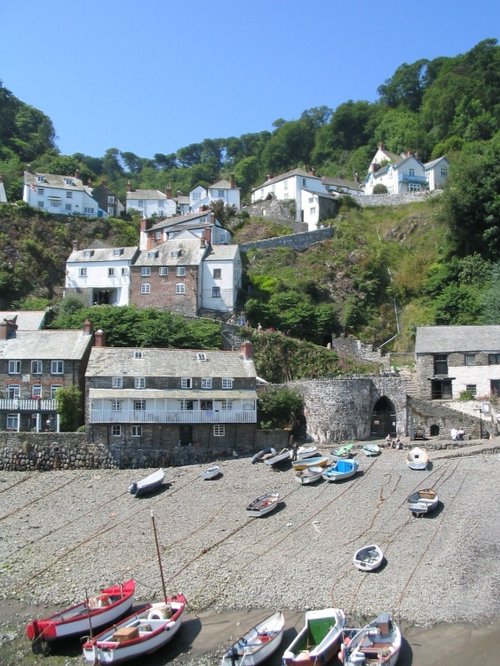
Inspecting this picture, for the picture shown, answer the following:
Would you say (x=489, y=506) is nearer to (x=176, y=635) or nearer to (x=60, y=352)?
(x=176, y=635)

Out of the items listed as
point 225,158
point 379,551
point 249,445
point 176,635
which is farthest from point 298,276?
point 225,158

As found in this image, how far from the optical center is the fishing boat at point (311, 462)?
37719 millimetres

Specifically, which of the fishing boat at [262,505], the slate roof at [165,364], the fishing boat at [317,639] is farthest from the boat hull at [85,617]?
the slate roof at [165,364]

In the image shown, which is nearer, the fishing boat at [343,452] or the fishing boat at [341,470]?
the fishing boat at [341,470]

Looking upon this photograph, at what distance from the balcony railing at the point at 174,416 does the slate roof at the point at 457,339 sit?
1362cm

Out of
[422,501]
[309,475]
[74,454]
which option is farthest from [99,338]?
[422,501]

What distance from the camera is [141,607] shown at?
84.8ft

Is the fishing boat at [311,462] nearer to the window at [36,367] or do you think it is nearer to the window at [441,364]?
the window at [441,364]

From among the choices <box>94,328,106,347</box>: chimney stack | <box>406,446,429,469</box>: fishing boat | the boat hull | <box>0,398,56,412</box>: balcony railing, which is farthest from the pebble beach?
<box>94,328,106,347</box>: chimney stack

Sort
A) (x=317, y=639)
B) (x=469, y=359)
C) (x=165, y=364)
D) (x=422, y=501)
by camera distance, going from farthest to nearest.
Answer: (x=469, y=359) → (x=165, y=364) → (x=422, y=501) → (x=317, y=639)

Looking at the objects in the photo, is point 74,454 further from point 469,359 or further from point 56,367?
point 469,359

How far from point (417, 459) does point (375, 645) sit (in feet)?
54.1

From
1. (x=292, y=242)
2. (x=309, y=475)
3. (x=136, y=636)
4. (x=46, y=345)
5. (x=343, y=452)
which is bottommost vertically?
(x=136, y=636)

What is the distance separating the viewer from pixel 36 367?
146ft
